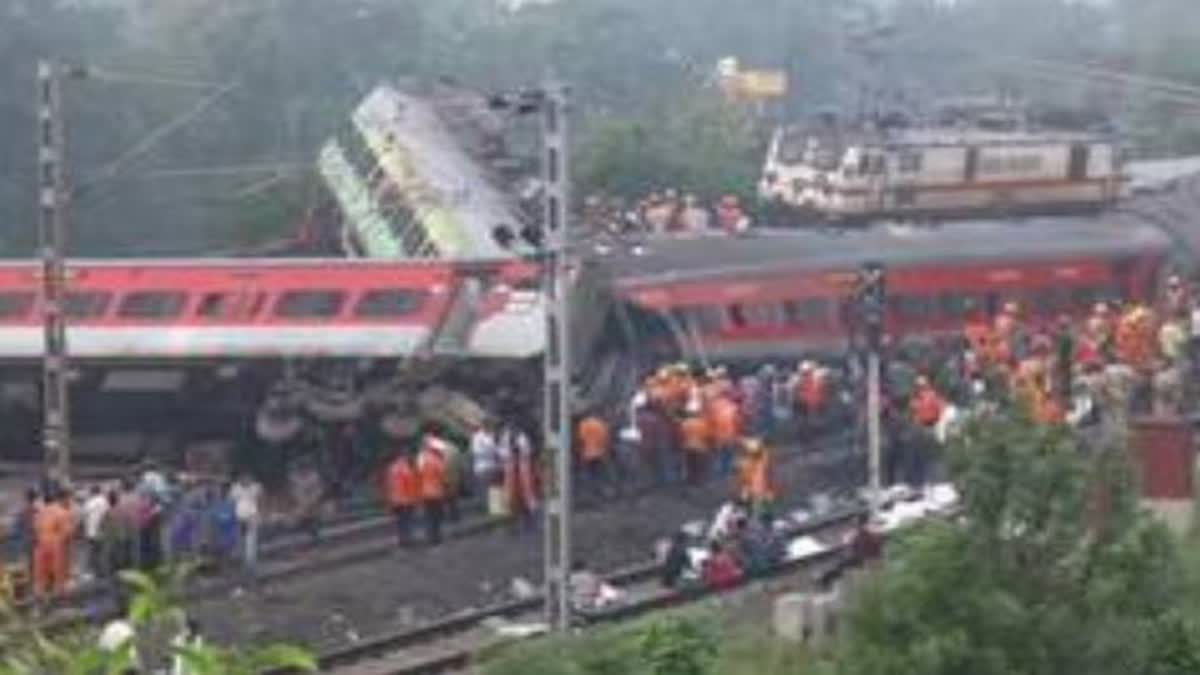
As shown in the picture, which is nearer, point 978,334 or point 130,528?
point 130,528

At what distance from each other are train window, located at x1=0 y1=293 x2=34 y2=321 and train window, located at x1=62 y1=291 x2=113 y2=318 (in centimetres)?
45

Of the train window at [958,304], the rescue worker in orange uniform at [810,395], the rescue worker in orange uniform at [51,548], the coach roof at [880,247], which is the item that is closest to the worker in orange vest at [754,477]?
the rescue worker in orange uniform at [810,395]

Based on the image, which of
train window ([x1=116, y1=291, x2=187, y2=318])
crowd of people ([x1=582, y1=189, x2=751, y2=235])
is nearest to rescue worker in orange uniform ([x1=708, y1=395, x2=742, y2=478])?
train window ([x1=116, y1=291, x2=187, y2=318])

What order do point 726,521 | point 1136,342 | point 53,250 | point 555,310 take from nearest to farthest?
point 555,310, point 53,250, point 726,521, point 1136,342

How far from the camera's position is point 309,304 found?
27.5 m

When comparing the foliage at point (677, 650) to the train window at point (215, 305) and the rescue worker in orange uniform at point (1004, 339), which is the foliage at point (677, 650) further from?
the train window at point (215, 305)

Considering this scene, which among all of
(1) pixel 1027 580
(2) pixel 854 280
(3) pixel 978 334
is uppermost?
(1) pixel 1027 580

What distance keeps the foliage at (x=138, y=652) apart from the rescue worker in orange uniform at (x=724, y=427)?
18.3 m

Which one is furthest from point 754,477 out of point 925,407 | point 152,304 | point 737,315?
point 152,304

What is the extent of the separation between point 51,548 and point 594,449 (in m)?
5.68

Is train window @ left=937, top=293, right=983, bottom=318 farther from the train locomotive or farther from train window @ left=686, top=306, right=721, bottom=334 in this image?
the train locomotive

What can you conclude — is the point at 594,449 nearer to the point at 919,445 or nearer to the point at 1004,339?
the point at 919,445

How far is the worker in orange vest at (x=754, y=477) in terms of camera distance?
2319 cm

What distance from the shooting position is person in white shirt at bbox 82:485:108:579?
21.3 m
